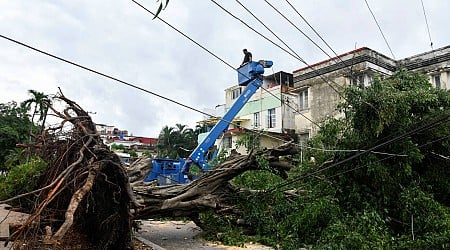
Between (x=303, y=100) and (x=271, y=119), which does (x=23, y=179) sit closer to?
(x=303, y=100)

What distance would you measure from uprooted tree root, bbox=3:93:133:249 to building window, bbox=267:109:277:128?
694 inches

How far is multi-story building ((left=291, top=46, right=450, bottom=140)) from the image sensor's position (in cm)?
1594

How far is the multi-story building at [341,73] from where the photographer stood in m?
15.9

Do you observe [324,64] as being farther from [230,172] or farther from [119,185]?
[119,185]

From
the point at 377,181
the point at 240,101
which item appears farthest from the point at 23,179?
the point at 377,181

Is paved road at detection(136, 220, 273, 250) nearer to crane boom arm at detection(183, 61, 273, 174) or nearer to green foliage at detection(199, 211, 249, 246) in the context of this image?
green foliage at detection(199, 211, 249, 246)

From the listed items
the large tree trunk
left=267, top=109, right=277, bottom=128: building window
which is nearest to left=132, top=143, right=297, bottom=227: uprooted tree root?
the large tree trunk

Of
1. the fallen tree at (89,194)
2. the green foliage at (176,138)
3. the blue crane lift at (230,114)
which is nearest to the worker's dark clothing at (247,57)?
the blue crane lift at (230,114)

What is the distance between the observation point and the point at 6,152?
1163 inches

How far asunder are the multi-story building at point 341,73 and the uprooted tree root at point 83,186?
10.0 meters

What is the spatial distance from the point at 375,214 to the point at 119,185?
13.1ft

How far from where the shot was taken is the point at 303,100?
66.4 ft

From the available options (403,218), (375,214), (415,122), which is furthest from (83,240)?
(415,122)

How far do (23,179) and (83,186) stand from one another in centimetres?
403
